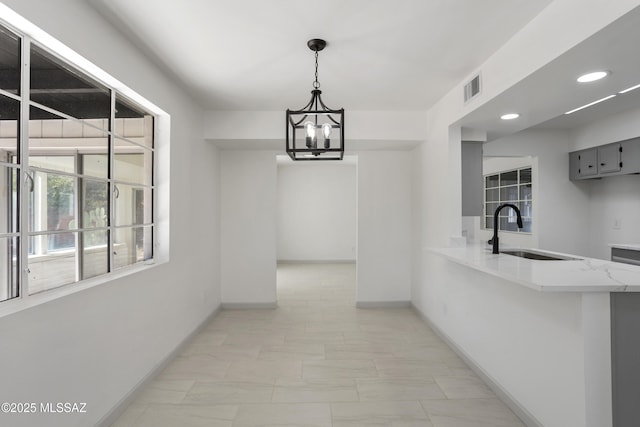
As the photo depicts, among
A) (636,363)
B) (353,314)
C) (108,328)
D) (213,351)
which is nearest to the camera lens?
(636,363)

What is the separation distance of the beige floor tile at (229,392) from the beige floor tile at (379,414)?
57 centimetres

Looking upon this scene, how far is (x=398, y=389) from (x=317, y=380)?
661 millimetres

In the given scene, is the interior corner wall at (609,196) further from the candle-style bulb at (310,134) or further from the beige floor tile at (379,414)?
the candle-style bulb at (310,134)

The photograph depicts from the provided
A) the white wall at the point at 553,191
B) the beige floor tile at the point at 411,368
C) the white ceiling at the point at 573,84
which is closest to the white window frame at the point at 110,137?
the beige floor tile at the point at 411,368

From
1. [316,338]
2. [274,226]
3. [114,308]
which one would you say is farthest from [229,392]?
[274,226]

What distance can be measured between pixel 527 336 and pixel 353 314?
2607 mm

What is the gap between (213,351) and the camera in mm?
3393

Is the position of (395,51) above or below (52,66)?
above

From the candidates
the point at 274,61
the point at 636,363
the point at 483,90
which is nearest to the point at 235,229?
the point at 274,61

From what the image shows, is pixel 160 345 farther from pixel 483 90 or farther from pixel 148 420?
pixel 483 90

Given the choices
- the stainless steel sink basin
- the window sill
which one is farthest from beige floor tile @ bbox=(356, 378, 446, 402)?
the window sill

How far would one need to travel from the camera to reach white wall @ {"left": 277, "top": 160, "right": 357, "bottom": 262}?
8852 mm

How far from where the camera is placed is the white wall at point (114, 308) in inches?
63.4

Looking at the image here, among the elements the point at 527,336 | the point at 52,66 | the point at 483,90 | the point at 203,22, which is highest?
the point at 203,22
